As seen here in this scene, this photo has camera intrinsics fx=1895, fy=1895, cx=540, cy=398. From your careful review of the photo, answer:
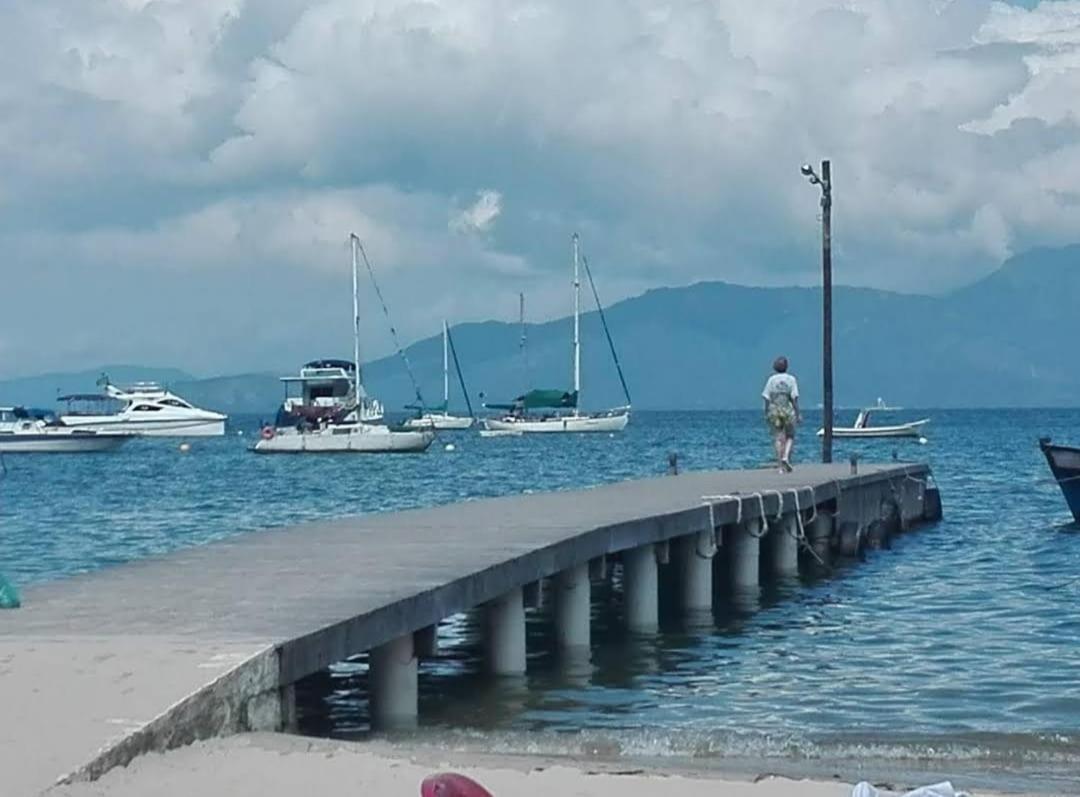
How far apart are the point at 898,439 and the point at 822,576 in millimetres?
76453

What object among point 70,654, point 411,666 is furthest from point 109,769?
point 411,666

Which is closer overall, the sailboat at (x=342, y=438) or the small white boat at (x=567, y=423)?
the sailboat at (x=342, y=438)

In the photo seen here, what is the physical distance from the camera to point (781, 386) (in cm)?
2650

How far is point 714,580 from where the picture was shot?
24.6 m

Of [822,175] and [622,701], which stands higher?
[822,175]

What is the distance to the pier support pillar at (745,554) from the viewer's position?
23.9m

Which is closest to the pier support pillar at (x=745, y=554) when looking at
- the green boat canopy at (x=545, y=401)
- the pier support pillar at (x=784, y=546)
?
the pier support pillar at (x=784, y=546)

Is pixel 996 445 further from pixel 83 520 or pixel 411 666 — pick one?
pixel 411 666

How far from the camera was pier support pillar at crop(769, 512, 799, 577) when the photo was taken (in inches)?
1017

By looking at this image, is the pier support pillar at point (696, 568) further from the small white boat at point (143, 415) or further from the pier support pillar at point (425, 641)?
the small white boat at point (143, 415)

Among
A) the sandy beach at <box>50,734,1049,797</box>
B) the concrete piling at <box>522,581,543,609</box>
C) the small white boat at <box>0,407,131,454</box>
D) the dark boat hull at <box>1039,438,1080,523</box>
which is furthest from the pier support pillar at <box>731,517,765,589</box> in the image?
the small white boat at <box>0,407,131,454</box>

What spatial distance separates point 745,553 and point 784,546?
2155 millimetres

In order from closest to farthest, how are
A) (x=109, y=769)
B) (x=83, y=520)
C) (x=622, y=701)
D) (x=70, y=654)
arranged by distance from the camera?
(x=109, y=769) → (x=70, y=654) → (x=622, y=701) → (x=83, y=520)

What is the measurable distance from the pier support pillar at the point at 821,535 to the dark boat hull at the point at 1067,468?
652 cm
